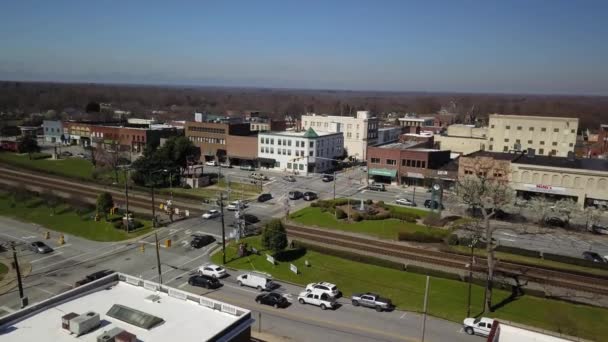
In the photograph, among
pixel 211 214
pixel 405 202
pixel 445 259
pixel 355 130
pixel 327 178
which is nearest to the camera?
pixel 445 259

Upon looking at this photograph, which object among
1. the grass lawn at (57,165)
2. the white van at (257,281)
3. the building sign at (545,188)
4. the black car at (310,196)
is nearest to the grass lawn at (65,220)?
the grass lawn at (57,165)

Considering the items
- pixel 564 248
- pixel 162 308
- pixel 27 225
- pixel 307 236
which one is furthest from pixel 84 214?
pixel 564 248

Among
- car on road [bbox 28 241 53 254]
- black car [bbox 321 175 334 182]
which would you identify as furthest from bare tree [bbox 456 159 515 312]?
car on road [bbox 28 241 53 254]

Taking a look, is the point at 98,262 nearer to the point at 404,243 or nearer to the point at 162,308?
the point at 162,308

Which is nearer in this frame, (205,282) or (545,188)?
(205,282)

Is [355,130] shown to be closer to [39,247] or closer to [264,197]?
[264,197]

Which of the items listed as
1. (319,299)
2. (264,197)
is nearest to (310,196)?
(264,197)
